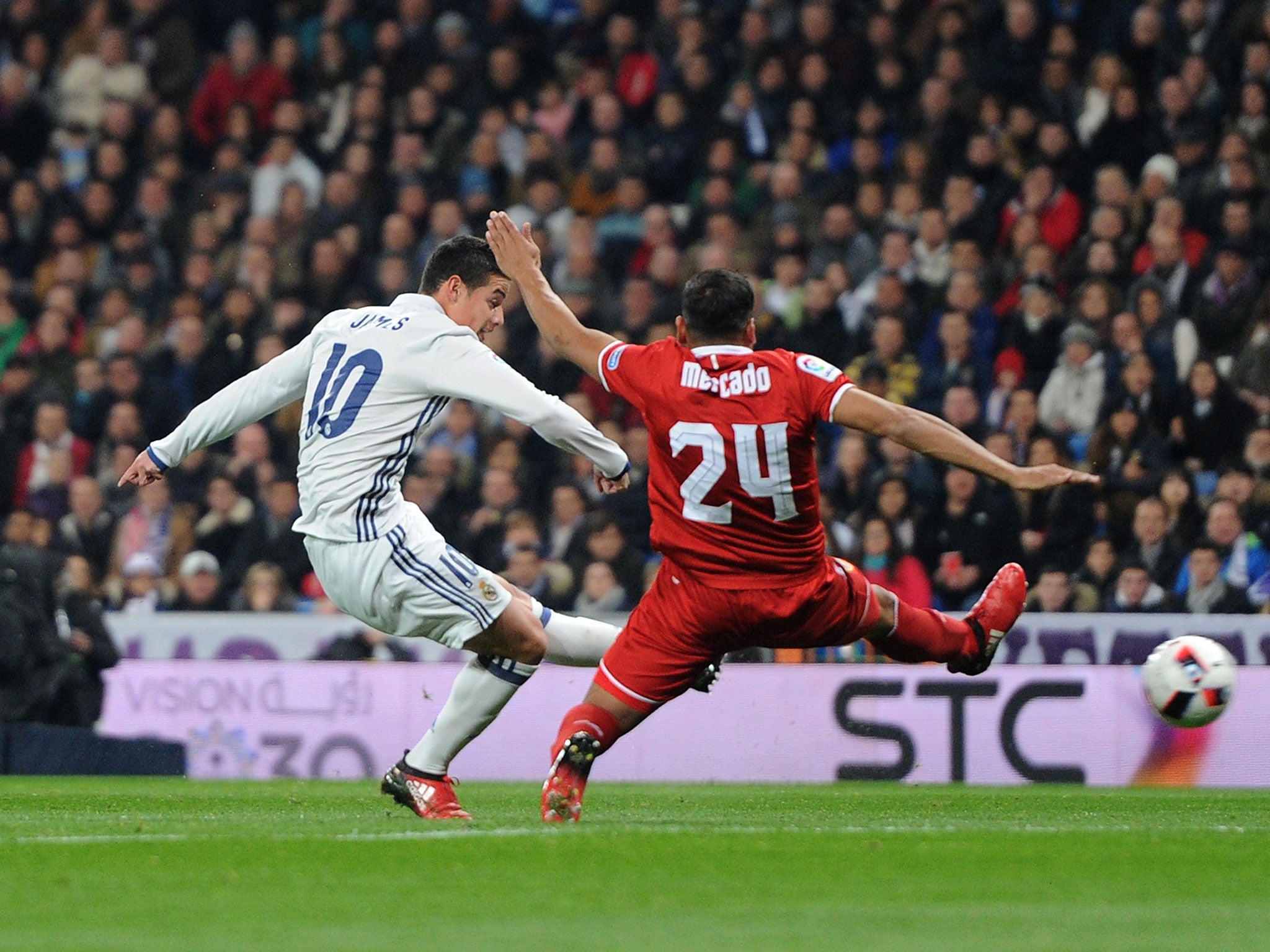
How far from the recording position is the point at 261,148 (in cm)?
1817

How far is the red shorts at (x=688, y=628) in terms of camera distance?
24.2 feet

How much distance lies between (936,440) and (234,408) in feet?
8.31

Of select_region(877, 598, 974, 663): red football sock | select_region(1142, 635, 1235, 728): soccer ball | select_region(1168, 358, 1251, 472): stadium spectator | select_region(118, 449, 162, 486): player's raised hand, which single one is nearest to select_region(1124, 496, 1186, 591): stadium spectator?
select_region(1168, 358, 1251, 472): stadium spectator

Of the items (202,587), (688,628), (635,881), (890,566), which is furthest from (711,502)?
(202,587)

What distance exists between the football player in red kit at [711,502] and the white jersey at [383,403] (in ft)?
0.80

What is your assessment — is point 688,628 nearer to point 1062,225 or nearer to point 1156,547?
point 1156,547

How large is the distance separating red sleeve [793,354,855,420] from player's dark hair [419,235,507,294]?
1209 mm

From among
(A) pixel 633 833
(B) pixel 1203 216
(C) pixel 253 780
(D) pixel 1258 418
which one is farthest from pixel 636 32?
(A) pixel 633 833

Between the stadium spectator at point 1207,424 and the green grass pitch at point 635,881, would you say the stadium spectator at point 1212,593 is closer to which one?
the stadium spectator at point 1207,424

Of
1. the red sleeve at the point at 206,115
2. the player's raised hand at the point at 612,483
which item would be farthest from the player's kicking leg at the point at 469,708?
the red sleeve at the point at 206,115

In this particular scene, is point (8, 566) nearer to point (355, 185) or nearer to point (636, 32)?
point (355, 185)

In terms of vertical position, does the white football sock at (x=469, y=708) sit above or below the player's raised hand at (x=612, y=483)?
below

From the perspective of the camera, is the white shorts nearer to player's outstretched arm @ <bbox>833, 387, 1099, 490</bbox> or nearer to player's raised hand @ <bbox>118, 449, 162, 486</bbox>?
player's raised hand @ <bbox>118, 449, 162, 486</bbox>

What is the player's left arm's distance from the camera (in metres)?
7.84
